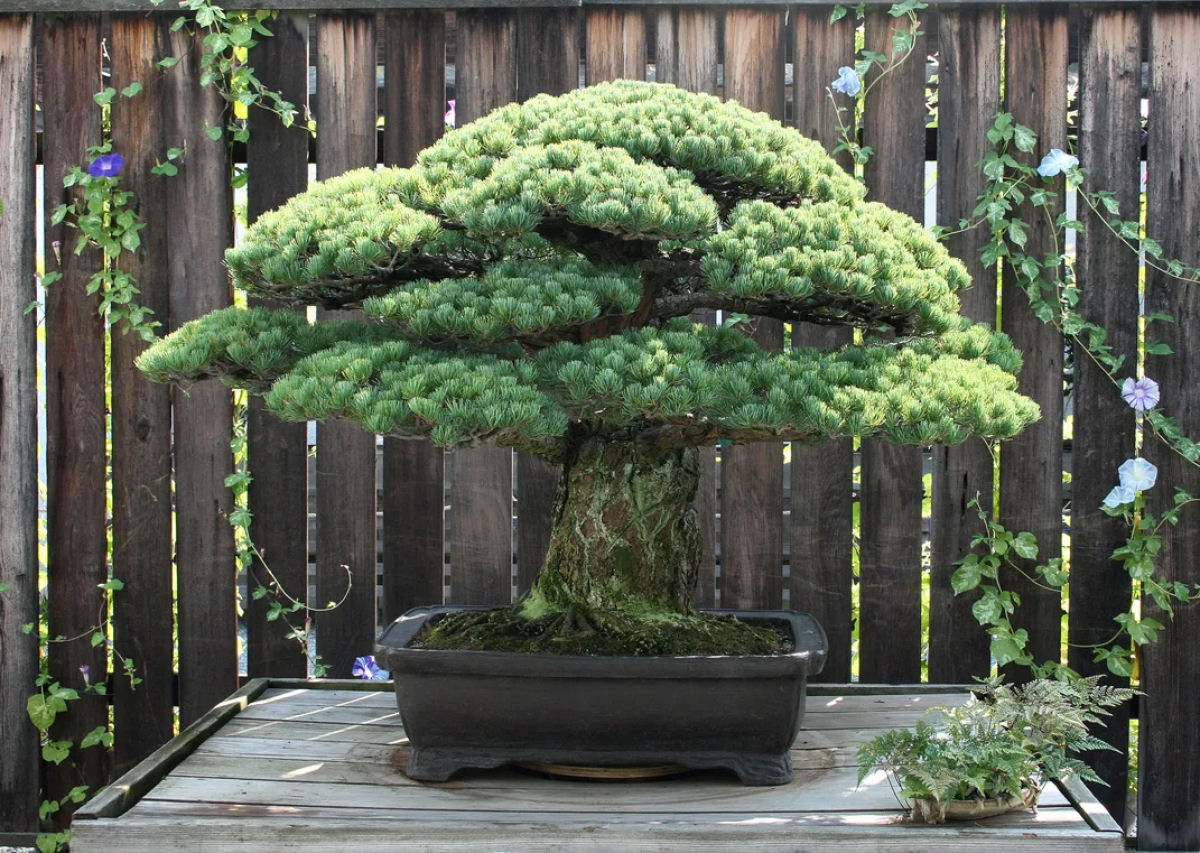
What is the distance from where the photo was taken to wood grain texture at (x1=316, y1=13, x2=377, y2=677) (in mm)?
2412

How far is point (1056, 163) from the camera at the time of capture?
226 centimetres

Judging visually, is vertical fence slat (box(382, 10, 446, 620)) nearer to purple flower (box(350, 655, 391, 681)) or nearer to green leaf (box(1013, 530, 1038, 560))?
purple flower (box(350, 655, 391, 681))

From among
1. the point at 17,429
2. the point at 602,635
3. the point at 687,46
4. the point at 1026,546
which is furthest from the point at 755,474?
the point at 17,429

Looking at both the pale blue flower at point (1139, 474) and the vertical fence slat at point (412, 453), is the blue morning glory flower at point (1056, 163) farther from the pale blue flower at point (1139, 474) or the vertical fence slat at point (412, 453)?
the vertical fence slat at point (412, 453)

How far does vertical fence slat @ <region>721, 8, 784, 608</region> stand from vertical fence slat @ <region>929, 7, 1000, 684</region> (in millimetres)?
336

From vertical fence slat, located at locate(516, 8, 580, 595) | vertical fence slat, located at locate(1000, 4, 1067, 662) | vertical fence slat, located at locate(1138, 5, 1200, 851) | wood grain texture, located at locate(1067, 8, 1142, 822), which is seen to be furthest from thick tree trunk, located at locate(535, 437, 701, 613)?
vertical fence slat, located at locate(1138, 5, 1200, 851)

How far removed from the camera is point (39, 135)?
2.48 metres

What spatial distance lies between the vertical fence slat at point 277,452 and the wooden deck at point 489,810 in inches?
22.1

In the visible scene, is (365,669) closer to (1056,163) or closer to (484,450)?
(484,450)

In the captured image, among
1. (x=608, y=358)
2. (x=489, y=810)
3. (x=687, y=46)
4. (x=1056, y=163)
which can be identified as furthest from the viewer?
(x=687, y=46)

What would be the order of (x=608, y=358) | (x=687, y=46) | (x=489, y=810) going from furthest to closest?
(x=687, y=46) → (x=489, y=810) → (x=608, y=358)

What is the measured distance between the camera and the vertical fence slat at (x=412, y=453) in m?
2.41

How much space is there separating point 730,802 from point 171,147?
1.77m

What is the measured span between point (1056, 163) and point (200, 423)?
1.86 metres
